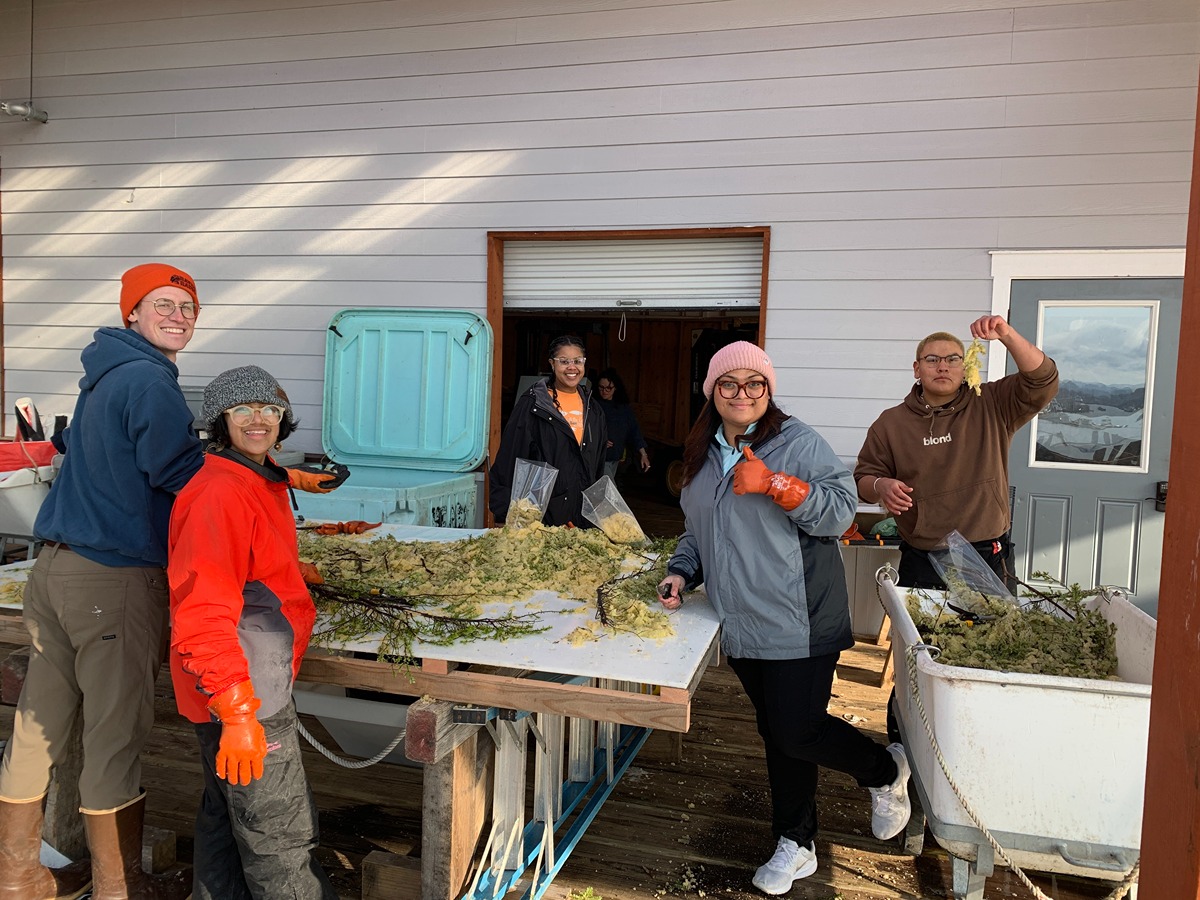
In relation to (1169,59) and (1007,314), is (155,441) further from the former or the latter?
(1169,59)

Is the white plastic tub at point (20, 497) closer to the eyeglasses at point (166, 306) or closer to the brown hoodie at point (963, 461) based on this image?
the eyeglasses at point (166, 306)

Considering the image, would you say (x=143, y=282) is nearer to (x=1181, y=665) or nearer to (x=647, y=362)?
(x=1181, y=665)

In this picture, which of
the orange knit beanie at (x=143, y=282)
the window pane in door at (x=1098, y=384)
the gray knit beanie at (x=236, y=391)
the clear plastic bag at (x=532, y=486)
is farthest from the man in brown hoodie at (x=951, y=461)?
the orange knit beanie at (x=143, y=282)

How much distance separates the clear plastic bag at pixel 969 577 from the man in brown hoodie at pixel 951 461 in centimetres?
52

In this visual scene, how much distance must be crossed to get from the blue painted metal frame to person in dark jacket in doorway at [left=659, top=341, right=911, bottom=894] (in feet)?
2.25

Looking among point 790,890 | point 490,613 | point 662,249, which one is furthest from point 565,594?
point 662,249

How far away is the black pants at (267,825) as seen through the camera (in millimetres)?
2123

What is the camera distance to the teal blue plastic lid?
19.8ft

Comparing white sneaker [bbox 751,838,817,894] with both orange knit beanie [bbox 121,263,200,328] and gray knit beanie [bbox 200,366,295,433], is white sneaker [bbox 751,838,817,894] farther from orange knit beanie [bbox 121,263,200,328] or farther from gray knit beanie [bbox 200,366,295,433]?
orange knit beanie [bbox 121,263,200,328]

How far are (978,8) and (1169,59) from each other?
1.13m

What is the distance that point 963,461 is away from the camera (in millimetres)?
3418

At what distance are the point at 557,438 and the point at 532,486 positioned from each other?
1.62 feet

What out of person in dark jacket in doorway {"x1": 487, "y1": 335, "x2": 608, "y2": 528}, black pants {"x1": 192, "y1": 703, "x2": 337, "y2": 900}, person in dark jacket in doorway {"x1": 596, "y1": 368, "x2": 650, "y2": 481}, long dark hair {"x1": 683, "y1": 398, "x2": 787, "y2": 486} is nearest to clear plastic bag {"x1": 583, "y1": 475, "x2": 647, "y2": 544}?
person in dark jacket in doorway {"x1": 487, "y1": 335, "x2": 608, "y2": 528}

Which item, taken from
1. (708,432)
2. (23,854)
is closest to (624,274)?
(708,432)
